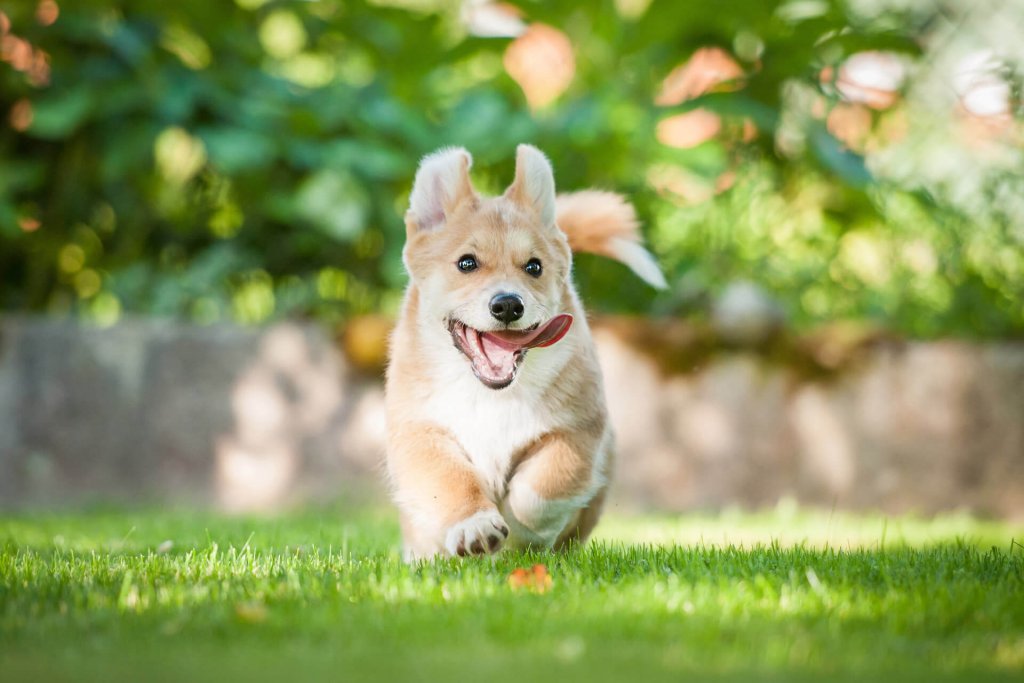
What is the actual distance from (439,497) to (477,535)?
0.91 ft

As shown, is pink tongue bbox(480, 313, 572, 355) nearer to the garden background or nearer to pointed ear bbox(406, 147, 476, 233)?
pointed ear bbox(406, 147, 476, 233)

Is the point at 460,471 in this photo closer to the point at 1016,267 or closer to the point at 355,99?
the point at 355,99

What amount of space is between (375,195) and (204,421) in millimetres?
1572

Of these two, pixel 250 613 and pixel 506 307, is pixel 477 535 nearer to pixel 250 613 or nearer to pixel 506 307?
pixel 506 307

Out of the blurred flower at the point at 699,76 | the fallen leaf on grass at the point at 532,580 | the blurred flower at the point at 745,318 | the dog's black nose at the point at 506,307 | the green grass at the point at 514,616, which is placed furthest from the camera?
the blurred flower at the point at 699,76

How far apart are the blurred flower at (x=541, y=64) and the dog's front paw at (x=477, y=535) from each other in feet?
14.1

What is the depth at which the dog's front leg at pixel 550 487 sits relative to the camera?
3139 mm

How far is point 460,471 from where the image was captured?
3.17 m

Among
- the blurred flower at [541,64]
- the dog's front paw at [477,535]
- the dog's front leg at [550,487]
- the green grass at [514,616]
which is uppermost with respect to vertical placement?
the blurred flower at [541,64]

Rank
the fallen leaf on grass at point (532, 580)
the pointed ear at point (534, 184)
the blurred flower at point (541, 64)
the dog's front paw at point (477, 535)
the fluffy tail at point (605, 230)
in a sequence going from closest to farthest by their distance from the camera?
the fallen leaf on grass at point (532, 580)
the dog's front paw at point (477, 535)
the pointed ear at point (534, 184)
the fluffy tail at point (605, 230)
the blurred flower at point (541, 64)

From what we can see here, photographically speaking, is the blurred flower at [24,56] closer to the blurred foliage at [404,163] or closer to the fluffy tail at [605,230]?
the blurred foliage at [404,163]

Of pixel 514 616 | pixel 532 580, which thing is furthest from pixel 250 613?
pixel 532 580

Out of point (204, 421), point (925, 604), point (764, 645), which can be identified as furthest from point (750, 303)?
point (764, 645)

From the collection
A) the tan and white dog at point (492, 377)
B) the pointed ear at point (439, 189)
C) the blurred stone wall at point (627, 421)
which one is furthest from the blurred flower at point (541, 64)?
the tan and white dog at point (492, 377)
